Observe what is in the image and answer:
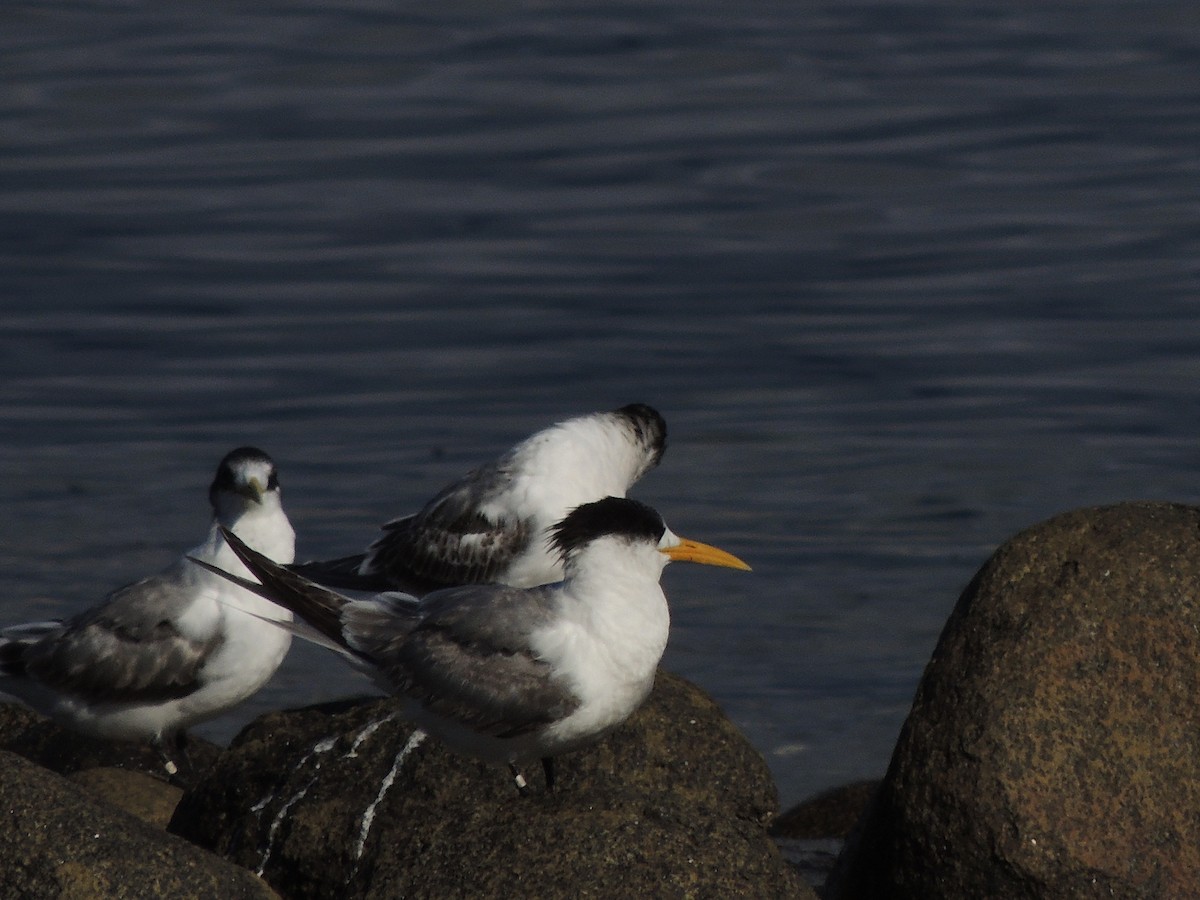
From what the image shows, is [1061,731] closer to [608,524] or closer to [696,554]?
[608,524]

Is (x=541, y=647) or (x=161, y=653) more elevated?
(x=541, y=647)

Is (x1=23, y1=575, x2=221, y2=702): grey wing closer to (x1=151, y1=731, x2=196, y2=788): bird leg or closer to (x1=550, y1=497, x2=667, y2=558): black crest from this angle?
(x1=151, y1=731, x2=196, y2=788): bird leg

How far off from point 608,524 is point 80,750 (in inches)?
125

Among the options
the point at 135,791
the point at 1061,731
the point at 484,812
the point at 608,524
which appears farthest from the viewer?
the point at 135,791

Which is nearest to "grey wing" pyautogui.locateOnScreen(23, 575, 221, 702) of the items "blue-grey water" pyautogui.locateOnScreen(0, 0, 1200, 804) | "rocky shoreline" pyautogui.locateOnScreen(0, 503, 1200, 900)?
"rocky shoreline" pyautogui.locateOnScreen(0, 503, 1200, 900)

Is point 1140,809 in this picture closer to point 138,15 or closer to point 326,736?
point 326,736

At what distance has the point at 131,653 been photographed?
25.8 ft

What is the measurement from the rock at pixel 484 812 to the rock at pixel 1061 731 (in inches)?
20.7

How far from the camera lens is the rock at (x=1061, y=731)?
5.66 metres

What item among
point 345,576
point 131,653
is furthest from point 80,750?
point 345,576

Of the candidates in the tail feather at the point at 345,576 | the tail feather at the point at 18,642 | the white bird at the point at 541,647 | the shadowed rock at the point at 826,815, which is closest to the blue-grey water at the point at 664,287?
the shadowed rock at the point at 826,815

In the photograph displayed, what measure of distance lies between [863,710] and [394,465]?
380cm

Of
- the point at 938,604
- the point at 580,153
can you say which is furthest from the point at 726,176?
the point at 938,604

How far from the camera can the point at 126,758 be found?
8492mm
